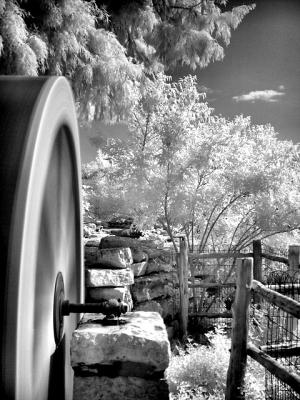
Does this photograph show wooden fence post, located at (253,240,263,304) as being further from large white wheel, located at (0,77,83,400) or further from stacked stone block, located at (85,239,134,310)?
large white wheel, located at (0,77,83,400)

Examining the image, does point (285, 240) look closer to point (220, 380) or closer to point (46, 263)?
point (220, 380)

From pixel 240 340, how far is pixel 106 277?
1.34 metres

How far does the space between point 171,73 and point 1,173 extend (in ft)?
29.5

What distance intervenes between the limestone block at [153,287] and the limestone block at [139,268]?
90 mm

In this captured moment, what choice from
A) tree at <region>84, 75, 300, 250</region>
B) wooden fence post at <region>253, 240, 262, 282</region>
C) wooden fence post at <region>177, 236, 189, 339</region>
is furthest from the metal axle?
wooden fence post at <region>253, 240, 262, 282</region>

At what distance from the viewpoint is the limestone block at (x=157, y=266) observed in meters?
7.86

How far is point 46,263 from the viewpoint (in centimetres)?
242

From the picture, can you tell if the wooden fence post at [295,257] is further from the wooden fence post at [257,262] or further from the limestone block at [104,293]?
the limestone block at [104,293]

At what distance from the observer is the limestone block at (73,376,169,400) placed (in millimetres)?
2131

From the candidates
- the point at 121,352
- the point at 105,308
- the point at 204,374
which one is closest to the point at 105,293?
the point at 204,374

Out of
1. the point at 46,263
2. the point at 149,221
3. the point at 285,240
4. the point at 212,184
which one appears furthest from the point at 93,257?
the point at 285,240

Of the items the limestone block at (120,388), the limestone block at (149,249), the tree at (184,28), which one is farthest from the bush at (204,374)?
the tree at (184,28)

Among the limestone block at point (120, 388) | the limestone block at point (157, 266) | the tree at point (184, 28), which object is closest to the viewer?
the limestone block at point (120, 388)

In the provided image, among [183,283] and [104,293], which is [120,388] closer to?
[104,293]
